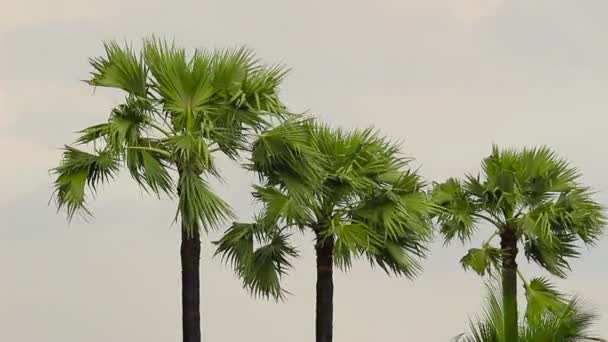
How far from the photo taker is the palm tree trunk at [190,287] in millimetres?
18859

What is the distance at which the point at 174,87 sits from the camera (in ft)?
64.2

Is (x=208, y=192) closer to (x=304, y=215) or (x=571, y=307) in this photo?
(x=304, y=215)

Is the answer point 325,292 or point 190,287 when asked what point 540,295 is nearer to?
point 325,292

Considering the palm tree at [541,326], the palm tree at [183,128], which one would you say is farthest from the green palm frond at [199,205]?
the palm tree at [541,326]

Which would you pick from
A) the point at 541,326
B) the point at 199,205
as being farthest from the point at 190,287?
the point at 541,326

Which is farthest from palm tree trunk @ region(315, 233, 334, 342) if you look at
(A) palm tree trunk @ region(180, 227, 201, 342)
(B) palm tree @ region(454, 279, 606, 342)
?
(B) palm tree @ region(454, 279, 606, 342)

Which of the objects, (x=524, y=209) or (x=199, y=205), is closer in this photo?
(x=199, y=205)

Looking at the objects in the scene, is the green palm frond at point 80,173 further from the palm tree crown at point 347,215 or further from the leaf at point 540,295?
the leaf at point 540,295

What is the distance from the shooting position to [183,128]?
1936 cm

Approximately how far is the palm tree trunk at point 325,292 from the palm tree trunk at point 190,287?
143 inches

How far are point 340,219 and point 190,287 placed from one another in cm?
431

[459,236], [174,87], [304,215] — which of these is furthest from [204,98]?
[459,236]

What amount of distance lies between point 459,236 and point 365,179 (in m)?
4.19

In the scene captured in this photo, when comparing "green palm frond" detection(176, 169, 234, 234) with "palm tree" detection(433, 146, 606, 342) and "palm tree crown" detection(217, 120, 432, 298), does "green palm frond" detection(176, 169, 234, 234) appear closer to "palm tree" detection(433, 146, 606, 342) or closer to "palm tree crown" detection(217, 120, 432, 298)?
"palm tree crown" detection(217, 120, 432, 298)
